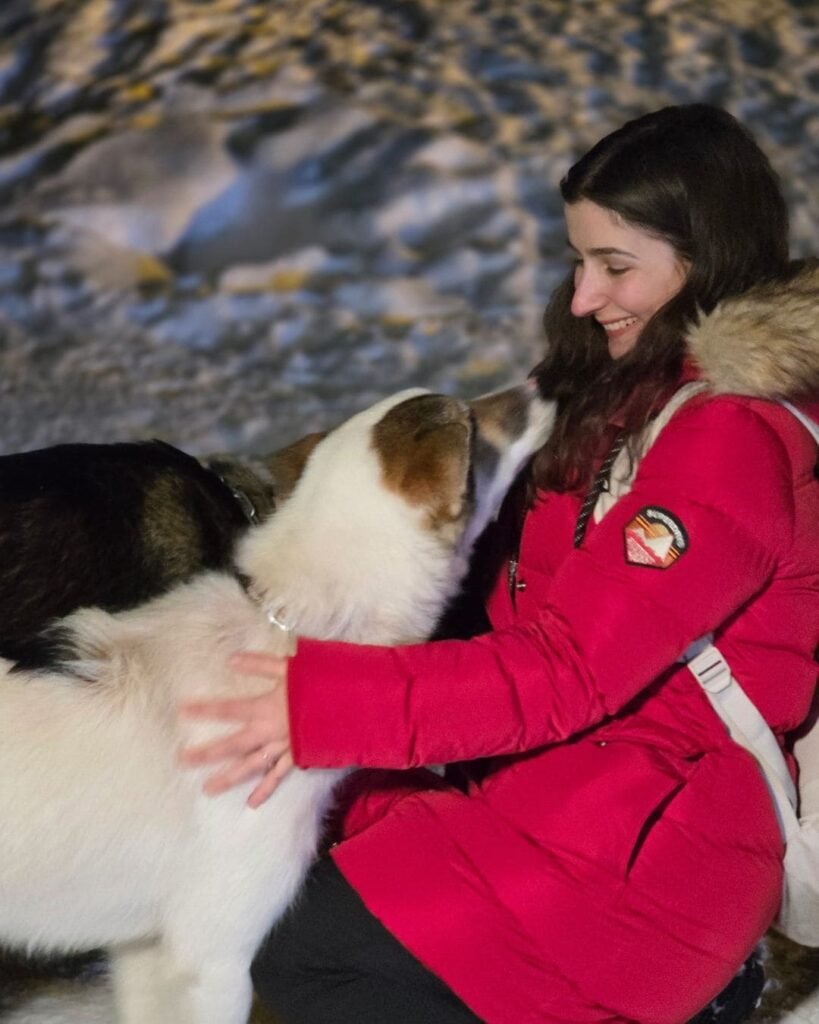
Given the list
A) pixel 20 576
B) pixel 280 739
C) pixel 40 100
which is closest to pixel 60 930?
pixel 280 739

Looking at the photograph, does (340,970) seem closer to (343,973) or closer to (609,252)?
(343,973)

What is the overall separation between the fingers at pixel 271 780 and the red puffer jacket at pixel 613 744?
0.07 metres

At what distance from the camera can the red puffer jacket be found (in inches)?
51.7

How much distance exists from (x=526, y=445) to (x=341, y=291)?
1.74 metres

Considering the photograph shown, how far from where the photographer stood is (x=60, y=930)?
1510mm

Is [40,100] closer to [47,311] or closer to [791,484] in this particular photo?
[47,311]

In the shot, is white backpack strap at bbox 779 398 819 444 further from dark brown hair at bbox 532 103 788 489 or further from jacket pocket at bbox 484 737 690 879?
jacket pocket at bbox 484 737 690 879

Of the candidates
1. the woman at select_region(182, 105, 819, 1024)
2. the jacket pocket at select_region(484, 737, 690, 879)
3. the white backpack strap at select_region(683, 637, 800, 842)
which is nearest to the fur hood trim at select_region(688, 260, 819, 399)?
the woman at select_region(182, 105, 819, 1024)

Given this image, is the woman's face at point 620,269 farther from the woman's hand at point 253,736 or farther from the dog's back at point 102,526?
the dog's back at point 102,526

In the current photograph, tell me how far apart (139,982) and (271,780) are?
1.80ft

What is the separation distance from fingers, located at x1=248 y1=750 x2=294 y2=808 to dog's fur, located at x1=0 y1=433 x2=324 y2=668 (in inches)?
20.3

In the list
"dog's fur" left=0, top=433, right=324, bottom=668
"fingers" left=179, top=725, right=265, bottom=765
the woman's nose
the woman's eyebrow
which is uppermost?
the woman's eyebrow

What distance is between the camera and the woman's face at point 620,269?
1.59 metres

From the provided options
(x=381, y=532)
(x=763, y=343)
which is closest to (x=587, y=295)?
(x=763, y=343)
